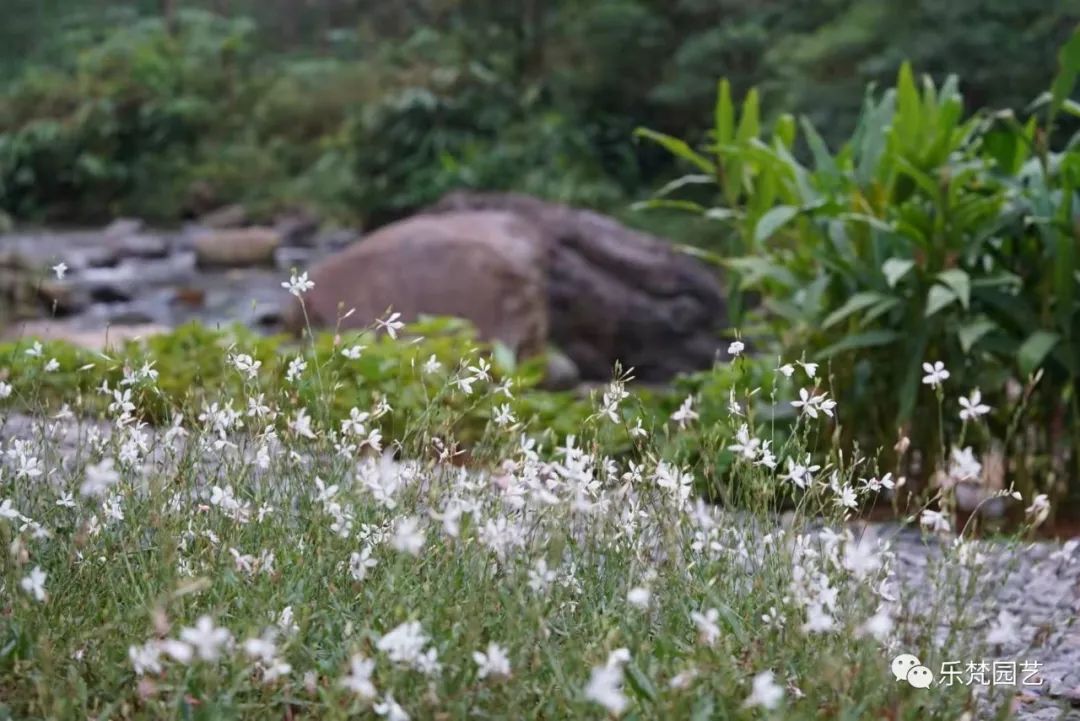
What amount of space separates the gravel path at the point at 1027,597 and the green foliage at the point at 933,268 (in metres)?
0.45

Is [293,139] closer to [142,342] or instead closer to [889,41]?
[889,41]

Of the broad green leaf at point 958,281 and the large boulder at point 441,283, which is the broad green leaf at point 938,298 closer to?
the broad green leaf at point 958,281

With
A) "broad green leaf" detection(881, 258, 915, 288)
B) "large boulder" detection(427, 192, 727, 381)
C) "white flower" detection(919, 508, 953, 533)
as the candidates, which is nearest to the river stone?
"large boulder" detection(427, 192, 727, 381)

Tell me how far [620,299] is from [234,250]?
5.61m

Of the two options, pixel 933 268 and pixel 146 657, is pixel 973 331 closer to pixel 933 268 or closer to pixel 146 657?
pixel 933 268

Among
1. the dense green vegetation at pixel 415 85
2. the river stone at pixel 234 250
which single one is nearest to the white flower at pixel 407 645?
the dense green vegetation at pixel 415 85

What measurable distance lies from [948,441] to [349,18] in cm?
1526

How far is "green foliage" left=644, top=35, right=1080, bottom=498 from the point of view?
361 cm

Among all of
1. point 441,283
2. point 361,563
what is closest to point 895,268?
point 361,563

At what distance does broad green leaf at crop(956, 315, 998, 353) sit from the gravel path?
1.74 feet

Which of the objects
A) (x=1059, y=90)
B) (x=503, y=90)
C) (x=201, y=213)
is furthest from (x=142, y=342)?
(x=201, y=213)

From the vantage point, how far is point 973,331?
353 cm

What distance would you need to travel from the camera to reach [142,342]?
15.2 ft

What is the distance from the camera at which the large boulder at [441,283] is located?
6305 mm
